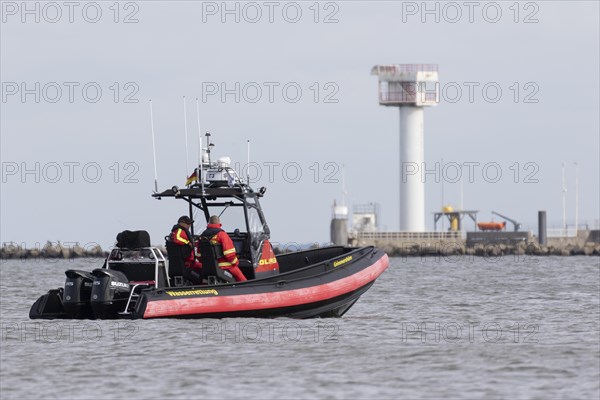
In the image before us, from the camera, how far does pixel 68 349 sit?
1714 cm

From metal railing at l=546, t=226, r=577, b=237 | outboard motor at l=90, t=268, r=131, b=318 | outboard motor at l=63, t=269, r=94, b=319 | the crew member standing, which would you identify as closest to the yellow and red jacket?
the crew member standing

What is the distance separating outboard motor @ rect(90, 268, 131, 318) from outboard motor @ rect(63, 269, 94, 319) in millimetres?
302

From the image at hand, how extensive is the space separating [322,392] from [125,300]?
5837 mm

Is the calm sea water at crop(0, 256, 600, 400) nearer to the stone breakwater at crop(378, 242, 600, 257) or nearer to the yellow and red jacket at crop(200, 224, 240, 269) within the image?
the yellow and red jacket at crop(200, 224, 240, 269)

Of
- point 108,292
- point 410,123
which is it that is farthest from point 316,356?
point 410,123

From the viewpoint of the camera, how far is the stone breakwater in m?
67.6

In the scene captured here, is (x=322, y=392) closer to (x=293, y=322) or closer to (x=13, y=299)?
(x=293, y=322)

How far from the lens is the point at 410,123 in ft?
221

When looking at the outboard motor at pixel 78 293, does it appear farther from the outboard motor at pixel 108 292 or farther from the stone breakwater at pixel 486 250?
the stone breakwater at pixel 486 250

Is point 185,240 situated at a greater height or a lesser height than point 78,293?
greater

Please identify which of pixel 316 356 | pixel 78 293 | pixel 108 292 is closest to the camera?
pixel 316 356

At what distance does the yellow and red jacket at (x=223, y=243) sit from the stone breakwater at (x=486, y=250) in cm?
4708

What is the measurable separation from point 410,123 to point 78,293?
49198 millimetres

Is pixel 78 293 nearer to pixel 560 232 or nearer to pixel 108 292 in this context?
pixel 108 292
